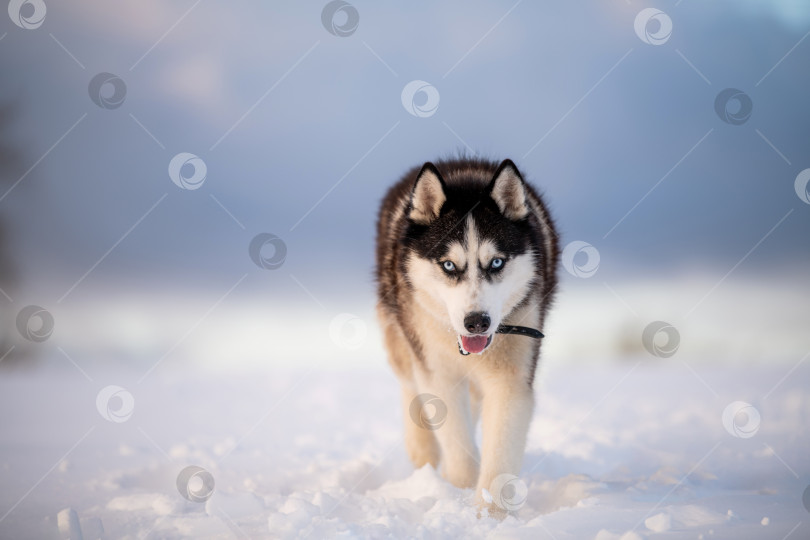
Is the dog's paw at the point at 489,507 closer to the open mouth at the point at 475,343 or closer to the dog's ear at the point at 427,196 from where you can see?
the open mouth at the point at 475,343

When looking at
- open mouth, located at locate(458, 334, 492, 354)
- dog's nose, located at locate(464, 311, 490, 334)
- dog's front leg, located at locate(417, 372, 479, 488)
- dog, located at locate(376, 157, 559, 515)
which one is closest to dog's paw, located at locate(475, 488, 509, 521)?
dog, located at locate(376, 157, 559, 515)

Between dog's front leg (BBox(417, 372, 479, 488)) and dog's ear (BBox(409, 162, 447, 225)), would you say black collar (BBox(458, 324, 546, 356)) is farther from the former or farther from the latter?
dog's ear (BBox(409, 162, 447, 225))

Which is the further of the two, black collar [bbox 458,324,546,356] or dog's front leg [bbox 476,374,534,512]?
black collar [bbox 458,324,546,356]

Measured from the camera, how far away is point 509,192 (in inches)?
144

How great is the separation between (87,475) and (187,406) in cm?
226

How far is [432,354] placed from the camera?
3.89 m

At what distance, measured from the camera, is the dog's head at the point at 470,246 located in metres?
3.36

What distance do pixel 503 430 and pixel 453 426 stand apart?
1.68ft

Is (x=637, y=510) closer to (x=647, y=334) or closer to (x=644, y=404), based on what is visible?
(x=647, y=334)

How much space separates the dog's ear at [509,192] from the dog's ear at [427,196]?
32 cm

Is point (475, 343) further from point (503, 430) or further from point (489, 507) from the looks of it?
point (489, 507)

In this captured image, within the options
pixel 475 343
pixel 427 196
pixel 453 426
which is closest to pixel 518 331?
pixel 475 343

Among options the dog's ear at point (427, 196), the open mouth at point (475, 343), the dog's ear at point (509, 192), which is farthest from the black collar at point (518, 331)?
the dog's ear at point (427, 196)

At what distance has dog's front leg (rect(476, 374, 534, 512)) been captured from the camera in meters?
3.44
